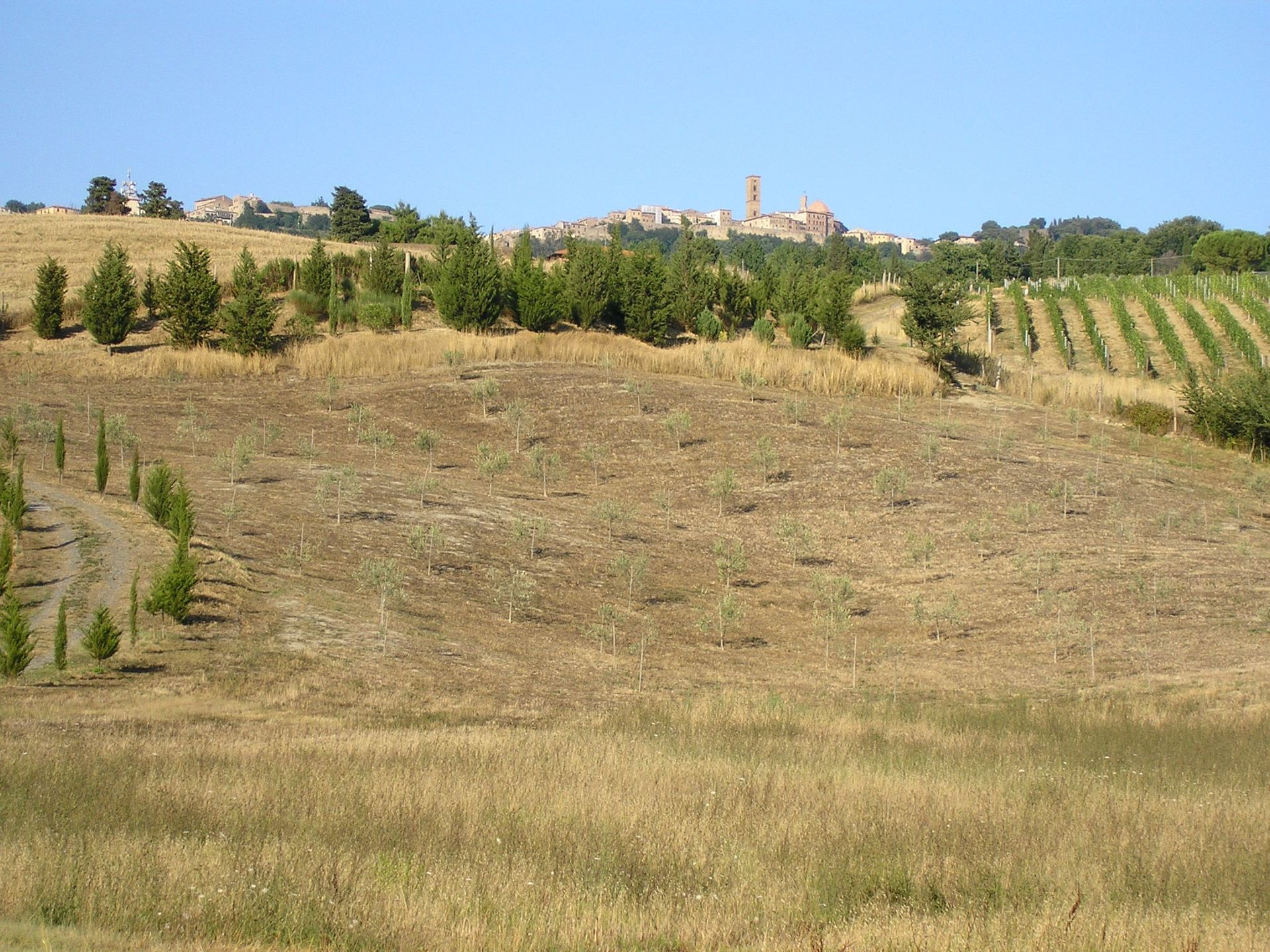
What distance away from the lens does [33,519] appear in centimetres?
1956

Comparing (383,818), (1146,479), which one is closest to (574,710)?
(383,818)

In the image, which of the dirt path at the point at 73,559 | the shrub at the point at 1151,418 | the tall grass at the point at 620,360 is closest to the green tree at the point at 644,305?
the tall grass at the point at 620,360

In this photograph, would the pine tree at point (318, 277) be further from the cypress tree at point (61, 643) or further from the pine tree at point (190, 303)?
the cypress tree at point (61, 643)

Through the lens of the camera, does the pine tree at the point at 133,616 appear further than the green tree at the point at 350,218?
No

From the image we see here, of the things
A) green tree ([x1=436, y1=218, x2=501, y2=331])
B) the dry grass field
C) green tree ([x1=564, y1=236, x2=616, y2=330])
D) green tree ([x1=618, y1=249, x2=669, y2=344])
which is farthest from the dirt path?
green tree ([x1=618, y1=249, x2=669, y2=344])

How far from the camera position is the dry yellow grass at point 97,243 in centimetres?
4788

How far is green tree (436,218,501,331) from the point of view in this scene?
42.5 meters

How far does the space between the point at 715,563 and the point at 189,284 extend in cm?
2339

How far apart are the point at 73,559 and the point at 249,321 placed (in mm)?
22431

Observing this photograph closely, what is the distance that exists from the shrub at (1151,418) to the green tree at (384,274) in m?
26.5

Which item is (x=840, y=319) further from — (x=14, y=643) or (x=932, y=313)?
(x=14, y=643)

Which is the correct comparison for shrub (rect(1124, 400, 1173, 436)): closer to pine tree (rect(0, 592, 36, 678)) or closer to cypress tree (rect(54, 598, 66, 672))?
cypress tree (rect(54, 598, 66, 672))

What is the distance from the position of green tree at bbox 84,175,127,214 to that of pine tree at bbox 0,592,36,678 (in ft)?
265

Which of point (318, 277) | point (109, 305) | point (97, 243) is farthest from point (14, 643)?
point (97, 243)
